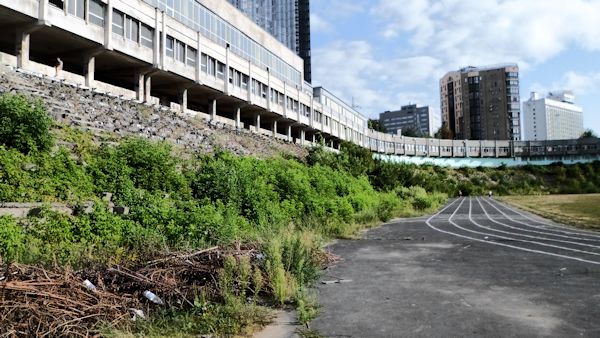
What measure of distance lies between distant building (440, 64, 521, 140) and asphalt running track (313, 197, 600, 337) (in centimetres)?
15413

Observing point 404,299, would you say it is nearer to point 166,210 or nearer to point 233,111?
point 166,210

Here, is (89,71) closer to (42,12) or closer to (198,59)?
(42,12)

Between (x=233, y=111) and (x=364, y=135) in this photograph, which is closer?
(x=233, y=111)

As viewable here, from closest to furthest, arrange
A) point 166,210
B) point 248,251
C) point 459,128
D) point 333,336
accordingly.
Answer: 1. point 333,336
2. point 248,251
3. point 166,210
4. point 459,128

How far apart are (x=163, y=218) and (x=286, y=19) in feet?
422

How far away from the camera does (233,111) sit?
57.9 meters

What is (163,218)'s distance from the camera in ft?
34.2

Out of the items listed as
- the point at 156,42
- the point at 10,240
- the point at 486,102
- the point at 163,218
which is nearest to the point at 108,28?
the point at 156,42

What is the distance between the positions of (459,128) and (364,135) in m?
76.8

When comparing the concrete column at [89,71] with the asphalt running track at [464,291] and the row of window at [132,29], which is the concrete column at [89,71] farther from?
the asphalt running track at [464,291]

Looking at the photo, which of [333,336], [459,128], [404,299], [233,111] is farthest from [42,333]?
[459,128]

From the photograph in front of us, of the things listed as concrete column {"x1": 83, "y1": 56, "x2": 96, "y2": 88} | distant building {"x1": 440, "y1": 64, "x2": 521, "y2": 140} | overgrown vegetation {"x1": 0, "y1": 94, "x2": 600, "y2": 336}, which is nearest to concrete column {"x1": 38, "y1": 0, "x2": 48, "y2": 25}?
concrete column {"x1": 83, "y1": 56, "x2": 96, "y2": 88}

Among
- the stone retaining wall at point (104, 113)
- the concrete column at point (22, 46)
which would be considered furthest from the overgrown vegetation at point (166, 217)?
the concrete column at point (22, 46)

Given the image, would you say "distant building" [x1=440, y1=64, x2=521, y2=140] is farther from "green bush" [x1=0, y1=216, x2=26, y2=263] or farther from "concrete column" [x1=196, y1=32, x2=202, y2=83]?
"green bush" [x1=0, y1=216, x2=26, y2=263]
